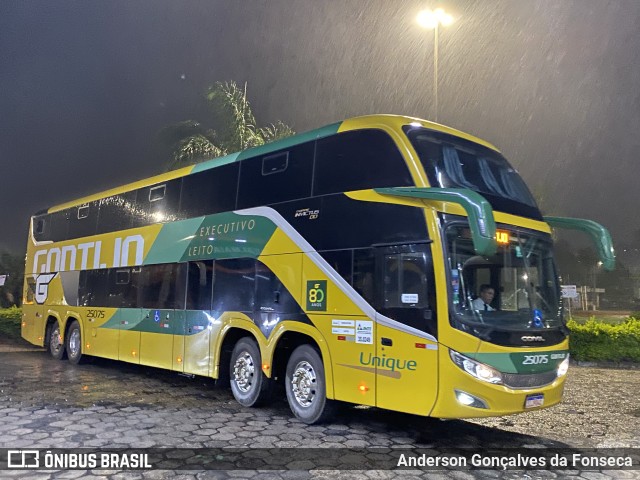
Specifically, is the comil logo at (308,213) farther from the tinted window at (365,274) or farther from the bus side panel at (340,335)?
the tinted window at (365,274)

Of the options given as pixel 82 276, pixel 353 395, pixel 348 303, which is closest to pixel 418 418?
pixel 353 395

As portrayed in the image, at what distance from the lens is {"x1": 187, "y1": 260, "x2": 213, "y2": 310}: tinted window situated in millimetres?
9141

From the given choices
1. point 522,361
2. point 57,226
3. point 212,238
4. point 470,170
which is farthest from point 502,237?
point 57,226

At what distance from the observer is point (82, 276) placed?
12781 mm

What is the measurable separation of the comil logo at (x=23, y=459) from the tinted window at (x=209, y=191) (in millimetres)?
4579

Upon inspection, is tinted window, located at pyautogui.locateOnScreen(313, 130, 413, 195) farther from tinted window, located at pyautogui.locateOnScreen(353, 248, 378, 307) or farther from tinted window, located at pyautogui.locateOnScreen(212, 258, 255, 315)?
tinted window, located at pyautogui.locateOnScreen(212, 258, 255, 315)

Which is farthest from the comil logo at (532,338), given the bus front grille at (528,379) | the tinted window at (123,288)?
the tinted window at (123,288)

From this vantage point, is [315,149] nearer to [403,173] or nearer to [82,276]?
[403,173]

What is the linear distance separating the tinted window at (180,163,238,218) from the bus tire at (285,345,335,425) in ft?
9.34

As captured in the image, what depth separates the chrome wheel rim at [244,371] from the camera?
329 inches

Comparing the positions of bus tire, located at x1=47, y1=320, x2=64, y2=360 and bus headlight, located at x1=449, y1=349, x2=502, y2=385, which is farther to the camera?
bus tire, located at x1=47, y1=320, x2=64, y2=360

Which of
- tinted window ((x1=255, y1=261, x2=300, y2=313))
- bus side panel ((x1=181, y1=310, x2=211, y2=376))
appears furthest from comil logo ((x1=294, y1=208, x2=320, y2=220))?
bus side panel ((x1=181, y1=310, x2=211, y2=376))

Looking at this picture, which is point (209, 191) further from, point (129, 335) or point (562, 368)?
point (562, 368)

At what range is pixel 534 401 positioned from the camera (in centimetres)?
609
